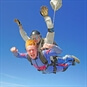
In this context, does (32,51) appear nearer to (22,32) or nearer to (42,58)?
(42,58)

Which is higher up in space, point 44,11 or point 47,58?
point 44,11

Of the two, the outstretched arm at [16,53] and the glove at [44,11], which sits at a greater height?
the glove at [44,11]

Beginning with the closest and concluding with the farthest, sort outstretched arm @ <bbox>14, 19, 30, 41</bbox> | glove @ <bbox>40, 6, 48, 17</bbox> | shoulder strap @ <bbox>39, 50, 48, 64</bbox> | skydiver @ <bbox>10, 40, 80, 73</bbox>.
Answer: glove @ <bbox>40, 6, 48, 17</bbox> → skydiver @ <bbox>10, 40, 80, 73</bbox> → shoulder strap @ <bbox>39, 50, 48, 64</bbox> → outstretched arm @ <bbox>14, 19, 30, 41</bbox>

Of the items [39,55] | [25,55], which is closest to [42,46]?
[39,55]

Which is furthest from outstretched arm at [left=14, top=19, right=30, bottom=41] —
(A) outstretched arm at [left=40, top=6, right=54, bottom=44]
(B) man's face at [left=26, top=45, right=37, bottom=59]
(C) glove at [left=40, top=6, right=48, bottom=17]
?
(C) glove at [left=40, top=6, right=48, bottom=17]

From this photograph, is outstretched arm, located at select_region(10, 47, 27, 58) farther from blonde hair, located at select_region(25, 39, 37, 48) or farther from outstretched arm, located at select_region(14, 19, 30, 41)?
blonde hair, located at select_region(25, 39, 37, 48)

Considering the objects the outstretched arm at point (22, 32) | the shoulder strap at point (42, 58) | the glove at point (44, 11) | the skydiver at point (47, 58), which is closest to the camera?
the glove at point (44, 11)

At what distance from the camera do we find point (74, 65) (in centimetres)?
827

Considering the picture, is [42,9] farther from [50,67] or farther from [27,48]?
[50,67]

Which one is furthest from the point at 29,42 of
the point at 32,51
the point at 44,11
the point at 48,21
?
the point at 44,11

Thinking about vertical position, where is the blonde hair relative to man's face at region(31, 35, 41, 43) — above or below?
below

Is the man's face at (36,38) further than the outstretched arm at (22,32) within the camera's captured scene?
No

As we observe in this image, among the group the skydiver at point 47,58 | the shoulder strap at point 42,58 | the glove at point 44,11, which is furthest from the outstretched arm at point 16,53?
the glove at point 44,11

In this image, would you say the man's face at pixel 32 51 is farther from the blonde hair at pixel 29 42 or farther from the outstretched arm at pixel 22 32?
the outstretched arm at pixel 22 32
